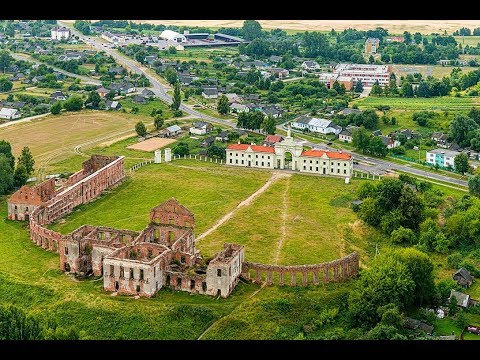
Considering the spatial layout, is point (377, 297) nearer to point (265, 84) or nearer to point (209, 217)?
point (209, 217)

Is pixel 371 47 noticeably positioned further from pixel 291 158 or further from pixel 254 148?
pixel 254 148

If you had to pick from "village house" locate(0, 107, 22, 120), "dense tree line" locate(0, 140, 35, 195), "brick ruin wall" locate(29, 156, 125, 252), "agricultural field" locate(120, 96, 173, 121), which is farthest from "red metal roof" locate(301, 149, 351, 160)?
"village house" locate(0, 107, 22, 120)

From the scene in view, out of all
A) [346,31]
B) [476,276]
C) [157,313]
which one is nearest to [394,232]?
[476,276]

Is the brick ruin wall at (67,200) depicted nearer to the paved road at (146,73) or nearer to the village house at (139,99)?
the paved road at (146,73)

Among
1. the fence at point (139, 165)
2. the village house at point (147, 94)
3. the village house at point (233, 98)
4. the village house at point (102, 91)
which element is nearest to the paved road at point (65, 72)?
the village house at point (102, 91)

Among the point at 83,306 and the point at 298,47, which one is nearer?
the point at 83,306

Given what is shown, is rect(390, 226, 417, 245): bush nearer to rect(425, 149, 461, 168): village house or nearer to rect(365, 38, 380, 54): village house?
rect(425, 149, 461, 168): village house
